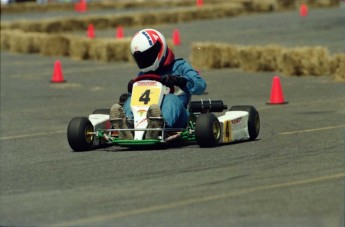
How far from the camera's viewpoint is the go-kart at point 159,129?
11758 millimetres

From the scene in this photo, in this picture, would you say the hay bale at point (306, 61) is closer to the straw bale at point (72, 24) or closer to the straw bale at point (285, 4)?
the straw bale at point (72, 24)

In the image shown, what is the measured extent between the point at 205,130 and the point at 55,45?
19539 millimetres

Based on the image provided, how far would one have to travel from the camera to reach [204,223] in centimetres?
762

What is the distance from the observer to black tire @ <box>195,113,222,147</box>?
11.7 meters

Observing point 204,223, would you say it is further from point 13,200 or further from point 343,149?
point 343,149

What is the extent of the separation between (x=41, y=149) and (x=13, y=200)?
152 inches

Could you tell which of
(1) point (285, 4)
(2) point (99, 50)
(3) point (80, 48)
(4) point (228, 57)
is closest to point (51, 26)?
(3) point (80, 48)

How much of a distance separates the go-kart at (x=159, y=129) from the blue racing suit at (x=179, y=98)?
0.30 ft

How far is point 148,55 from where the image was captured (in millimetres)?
12414

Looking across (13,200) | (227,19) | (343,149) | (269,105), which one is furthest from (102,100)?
(227,19)

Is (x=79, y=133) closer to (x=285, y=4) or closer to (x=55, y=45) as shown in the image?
(x=55, y=45)

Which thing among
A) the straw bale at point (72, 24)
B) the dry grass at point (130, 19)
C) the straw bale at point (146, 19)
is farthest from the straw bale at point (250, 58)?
the straw bale at point (146, 19)

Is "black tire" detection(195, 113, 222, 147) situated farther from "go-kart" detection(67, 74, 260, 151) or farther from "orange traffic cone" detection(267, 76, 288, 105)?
"orange traffic cone" detection(267, 76, 288, 105)

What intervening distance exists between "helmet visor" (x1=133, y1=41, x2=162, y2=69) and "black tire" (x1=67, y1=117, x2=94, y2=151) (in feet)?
2.97
